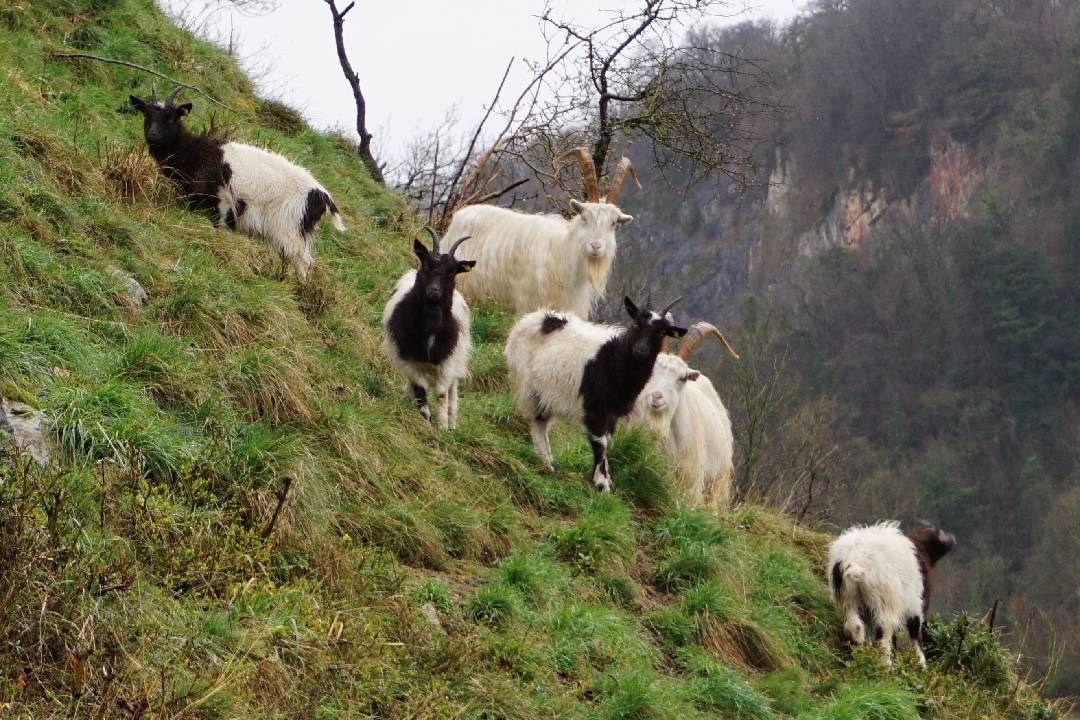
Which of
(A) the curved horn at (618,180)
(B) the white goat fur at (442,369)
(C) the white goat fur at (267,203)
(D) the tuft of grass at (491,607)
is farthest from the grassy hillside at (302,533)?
(A) the curved horn at (618,180)

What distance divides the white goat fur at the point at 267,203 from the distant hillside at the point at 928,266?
20536 millimetres

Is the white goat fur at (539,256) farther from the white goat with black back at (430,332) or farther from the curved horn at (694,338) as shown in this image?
the white goat with black back at (430,332)

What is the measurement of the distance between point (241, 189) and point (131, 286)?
7.42 ft

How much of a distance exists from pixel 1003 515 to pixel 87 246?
41925 mm

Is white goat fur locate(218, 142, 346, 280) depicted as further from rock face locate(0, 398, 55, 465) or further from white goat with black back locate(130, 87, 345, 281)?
rock face locate(0, 398, 55, 465)

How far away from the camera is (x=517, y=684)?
5.66 m

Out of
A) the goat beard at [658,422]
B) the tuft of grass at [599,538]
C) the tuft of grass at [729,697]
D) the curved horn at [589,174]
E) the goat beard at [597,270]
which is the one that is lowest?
the tuft of grass at [729,697]

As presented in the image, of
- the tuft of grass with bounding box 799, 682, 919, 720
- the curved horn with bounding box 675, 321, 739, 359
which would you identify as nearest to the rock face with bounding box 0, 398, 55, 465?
the tuft of grass with bounding box 799, 682, 919, 720

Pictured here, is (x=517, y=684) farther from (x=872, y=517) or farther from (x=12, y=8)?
(x=872, y=517)

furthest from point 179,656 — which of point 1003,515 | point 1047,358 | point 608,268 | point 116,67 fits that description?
point 1047,358

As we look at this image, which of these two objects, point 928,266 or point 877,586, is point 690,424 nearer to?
point 877,586

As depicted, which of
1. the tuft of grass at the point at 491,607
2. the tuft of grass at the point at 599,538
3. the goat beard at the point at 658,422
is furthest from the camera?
the goat beard at the point at 658,422

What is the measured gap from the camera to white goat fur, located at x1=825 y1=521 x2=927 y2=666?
853 cm

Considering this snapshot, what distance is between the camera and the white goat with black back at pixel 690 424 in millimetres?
9742
